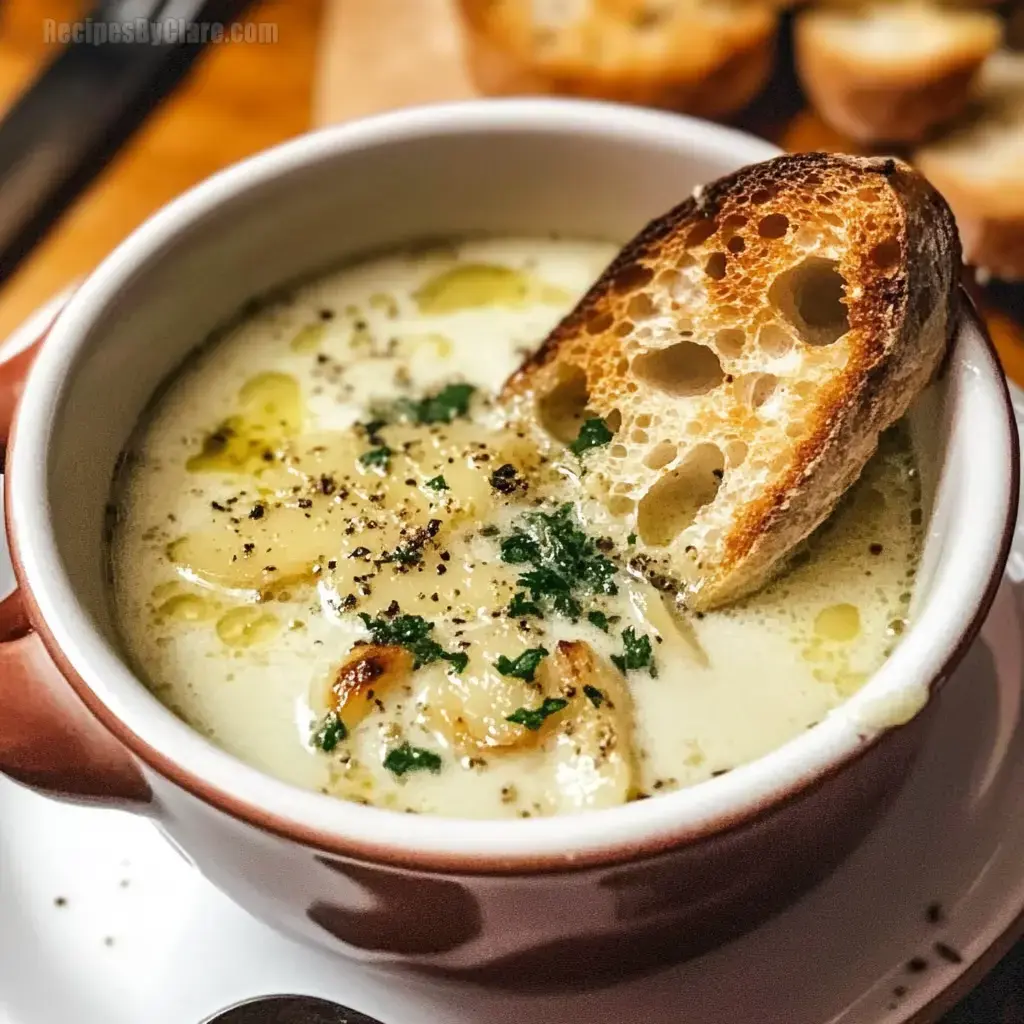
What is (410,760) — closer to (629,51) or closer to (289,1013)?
(289,1013)

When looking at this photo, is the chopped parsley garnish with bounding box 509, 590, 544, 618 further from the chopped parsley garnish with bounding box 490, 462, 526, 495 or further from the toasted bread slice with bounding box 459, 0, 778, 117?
the toasted bread slice with bounding box 459, 0, 778, 117

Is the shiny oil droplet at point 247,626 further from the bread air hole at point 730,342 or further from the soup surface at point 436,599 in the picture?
the bread air hole at point 730,342

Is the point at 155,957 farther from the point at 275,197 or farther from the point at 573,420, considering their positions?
the point at 275,197

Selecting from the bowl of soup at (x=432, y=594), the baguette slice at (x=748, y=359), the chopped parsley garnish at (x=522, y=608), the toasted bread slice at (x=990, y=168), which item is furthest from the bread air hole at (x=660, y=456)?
the toasted bread slice at (x=990, y=168)

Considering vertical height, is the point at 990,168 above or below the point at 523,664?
above

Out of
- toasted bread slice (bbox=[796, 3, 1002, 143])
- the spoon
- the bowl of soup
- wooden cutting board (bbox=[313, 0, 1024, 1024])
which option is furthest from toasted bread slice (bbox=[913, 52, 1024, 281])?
the spoon

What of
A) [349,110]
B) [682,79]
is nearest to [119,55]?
[349,110]

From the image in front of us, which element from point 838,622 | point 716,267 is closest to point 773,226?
point 716,267
